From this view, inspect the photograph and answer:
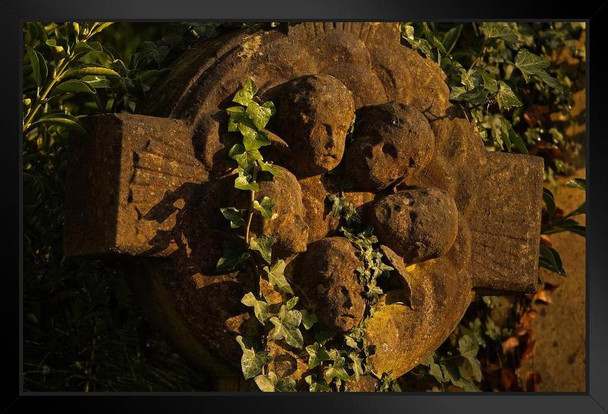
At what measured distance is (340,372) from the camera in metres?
2.34

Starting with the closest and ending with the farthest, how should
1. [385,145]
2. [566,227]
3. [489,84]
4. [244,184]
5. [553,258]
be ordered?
[244,184] → [385,145] → [489,84] → [553,258] → [566,227]

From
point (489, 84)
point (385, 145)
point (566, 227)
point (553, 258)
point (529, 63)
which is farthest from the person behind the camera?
point (566, 227)

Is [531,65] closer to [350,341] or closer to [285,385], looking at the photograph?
[350,341]

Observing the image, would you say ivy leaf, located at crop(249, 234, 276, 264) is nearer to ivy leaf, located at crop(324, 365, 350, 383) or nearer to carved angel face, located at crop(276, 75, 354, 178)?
carved angel face, located at crop(276, 75, 354, 178)

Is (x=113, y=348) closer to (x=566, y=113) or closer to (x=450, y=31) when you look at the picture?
(x=450, y=31)

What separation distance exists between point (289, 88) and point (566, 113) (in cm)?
201

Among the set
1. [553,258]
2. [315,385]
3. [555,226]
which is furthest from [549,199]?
[315,385]

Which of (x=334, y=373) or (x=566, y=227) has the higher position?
(x=566, y=227)

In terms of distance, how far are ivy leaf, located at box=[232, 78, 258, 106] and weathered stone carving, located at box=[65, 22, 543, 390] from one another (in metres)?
0.06

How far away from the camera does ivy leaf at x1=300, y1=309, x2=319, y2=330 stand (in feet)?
7.54

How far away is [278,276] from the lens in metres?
2.27

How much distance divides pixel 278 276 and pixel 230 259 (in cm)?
12

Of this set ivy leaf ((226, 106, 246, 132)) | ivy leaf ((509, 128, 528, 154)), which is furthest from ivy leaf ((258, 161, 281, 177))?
ivy leaf ((509, 128, 528, 154))
